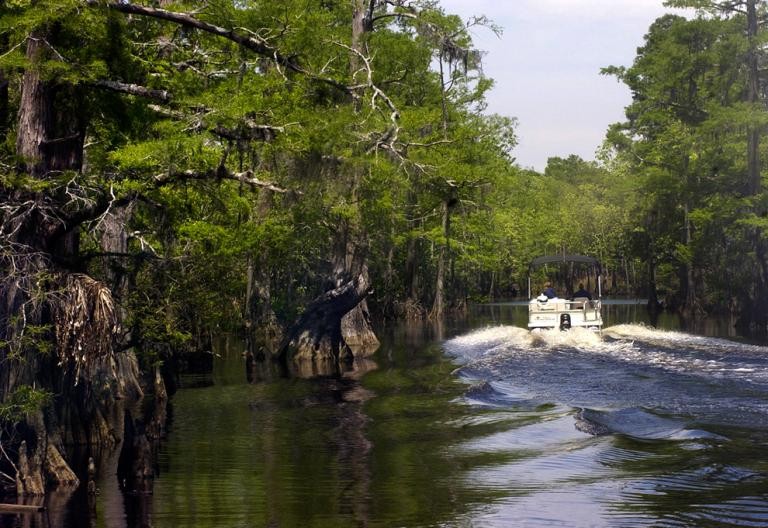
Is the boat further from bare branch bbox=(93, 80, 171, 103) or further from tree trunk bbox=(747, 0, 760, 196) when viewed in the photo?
bare branch bbox=(93, 80, 171, 103)

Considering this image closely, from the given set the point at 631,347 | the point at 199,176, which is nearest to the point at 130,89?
the point at 199,176

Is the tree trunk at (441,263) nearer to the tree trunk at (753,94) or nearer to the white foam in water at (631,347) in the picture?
the white foam in water at (631,347)

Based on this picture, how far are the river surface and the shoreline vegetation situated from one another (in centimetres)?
159

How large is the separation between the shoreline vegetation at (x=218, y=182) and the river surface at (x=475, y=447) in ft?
5.22

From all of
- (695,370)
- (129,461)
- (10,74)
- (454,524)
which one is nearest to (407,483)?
(454,524)

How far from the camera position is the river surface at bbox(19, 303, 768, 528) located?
12.9 metres

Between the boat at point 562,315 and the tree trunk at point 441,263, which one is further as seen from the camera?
the tree trunk at point 441,263

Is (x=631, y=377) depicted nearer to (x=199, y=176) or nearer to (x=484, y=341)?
(x=199, y=176)

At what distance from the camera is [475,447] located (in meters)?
18.2

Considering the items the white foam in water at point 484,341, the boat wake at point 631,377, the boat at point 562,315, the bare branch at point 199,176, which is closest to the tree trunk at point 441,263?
the white foam in water at point 484,341

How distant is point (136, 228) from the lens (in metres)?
30.9

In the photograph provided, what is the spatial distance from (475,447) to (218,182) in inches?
252

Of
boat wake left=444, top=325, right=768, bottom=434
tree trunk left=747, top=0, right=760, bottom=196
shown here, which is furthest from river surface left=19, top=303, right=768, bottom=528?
tree trunk left=747, top=0, right=760, bottom=196

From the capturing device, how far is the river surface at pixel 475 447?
12930 mm
